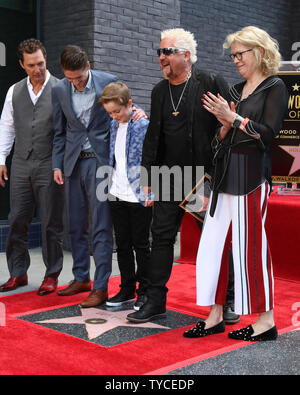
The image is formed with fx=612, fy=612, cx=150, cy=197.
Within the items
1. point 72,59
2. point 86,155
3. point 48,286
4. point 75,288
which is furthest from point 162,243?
point 72,59

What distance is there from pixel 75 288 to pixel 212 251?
4.32ft

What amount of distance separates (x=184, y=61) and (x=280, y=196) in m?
1.99

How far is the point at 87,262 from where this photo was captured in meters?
4.23

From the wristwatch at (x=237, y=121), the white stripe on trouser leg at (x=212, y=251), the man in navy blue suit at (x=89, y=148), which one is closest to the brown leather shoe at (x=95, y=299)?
the man in navy blue suit at (x=89, y=148)

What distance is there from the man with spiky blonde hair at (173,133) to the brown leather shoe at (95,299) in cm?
40

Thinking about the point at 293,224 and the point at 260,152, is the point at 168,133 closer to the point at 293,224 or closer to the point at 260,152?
the point at 260,152

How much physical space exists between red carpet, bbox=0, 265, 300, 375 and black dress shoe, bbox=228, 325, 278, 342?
0.16 feet

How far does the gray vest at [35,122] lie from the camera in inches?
165

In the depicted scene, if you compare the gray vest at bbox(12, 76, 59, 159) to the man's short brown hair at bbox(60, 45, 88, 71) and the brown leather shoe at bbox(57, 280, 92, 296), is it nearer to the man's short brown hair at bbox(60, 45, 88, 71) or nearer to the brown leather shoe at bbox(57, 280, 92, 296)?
the man's short brown hair at bbox(60, 45, 88, 71)

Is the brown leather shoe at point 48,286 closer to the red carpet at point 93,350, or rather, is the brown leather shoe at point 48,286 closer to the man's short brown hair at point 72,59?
the red carpet at point 93,350

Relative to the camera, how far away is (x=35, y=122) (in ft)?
13.7

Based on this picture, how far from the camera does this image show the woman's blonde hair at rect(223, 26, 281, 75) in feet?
9.95

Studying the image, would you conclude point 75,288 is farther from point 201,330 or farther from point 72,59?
point 72,59

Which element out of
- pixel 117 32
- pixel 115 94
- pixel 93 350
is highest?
pixel 117 32
